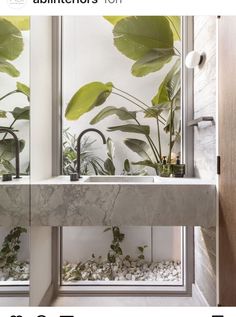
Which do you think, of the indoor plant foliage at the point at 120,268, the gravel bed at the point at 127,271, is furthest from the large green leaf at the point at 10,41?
the gravel bed at the point at 127,271

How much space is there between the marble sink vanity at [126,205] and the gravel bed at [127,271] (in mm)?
639

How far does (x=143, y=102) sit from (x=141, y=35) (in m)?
0.43

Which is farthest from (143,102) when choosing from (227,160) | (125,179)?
(227,160)

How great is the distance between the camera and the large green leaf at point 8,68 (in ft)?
3.74

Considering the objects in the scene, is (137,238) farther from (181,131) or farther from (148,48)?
(148,48)

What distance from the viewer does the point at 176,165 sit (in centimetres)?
173

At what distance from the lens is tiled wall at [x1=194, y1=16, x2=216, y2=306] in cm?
147

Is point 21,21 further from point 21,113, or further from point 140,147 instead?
point 140,147

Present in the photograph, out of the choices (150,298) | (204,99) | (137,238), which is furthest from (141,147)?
(150,298)

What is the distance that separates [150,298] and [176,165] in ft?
3.00

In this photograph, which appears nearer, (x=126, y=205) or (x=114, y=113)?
(x=126, y=205)

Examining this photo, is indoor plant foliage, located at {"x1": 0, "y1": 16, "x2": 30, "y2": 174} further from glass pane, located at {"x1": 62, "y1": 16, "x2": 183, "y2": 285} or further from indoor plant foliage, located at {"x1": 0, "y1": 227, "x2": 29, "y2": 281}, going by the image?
glass pane, located at {"x1": 62, "y1": 16, "x2": 183, "y2": 285}

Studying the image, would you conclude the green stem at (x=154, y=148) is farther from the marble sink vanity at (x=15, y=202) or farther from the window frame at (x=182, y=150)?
the marble sink vanity at (x=15, y=202)

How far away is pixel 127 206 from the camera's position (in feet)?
4.37
